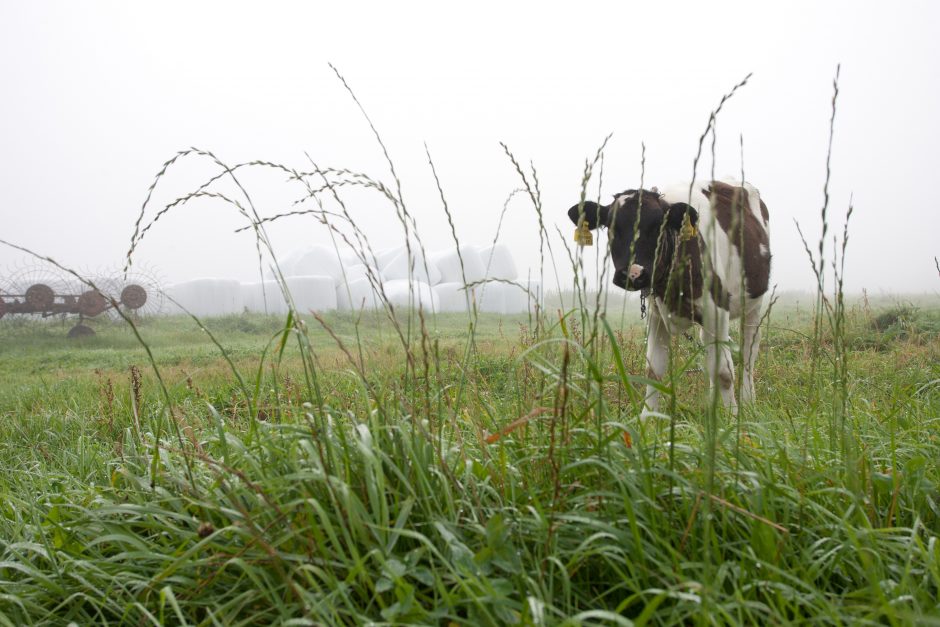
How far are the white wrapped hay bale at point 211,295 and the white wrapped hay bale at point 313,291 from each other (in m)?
2.56

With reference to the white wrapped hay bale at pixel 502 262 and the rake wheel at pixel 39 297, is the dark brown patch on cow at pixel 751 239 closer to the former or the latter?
the rake wheel at pixel 39 297

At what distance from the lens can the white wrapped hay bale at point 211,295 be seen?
22.9 m

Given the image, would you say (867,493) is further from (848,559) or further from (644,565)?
(644,565)

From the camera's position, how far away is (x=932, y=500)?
2.02 meters

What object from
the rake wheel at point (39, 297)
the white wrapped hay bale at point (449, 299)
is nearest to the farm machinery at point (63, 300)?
the rake wheel at point (39, 297)

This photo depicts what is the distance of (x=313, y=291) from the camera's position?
22391 millimetres

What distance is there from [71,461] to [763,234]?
5.99 metres

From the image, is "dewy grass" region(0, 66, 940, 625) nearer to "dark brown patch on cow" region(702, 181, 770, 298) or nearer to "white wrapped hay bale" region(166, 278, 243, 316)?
"dark brown patch on cow" region(702, 181, 770, 298)

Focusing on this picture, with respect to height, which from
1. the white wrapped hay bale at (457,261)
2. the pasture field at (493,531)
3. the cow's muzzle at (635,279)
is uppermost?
the white wrapped hay bale at (457,261)

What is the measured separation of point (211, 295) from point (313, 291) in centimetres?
413

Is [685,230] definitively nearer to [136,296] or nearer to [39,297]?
[136,296]

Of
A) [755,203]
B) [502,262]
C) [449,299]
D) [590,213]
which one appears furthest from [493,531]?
[502,262]

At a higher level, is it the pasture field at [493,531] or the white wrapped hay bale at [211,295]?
the white wrapped hay bale at [211,295]

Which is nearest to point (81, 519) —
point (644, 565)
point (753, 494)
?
point (644, 565)
